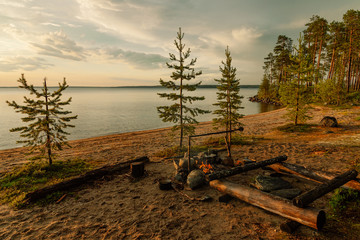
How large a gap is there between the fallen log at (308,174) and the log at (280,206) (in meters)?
3.06

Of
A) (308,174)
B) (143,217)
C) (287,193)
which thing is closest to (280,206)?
(287,193)

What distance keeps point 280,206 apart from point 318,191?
1.24m

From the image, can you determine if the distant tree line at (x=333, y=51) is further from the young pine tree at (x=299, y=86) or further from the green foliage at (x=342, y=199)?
the green foliage at (x=342, y=199)

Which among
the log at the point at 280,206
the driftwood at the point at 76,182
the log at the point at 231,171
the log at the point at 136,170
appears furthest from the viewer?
the log at the point at 136,170

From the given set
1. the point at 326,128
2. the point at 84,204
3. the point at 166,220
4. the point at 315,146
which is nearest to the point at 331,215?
the point at 166,220

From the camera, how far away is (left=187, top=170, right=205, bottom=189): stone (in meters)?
8.12

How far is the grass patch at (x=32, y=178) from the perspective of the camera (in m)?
7.74

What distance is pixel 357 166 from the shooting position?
891cm

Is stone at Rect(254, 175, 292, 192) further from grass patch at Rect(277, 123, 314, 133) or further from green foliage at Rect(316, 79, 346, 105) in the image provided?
green foliage at Rect(316, 79, 346, 105)

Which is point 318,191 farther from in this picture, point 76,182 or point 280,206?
point 76,182

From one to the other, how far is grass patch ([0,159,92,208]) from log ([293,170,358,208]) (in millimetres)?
9470

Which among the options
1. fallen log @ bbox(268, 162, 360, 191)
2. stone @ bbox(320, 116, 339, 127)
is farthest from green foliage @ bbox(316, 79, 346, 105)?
fallen log @ bbox(268, 162, 360, 191)

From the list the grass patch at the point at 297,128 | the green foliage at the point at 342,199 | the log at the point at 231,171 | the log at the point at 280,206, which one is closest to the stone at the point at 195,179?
the log at the point at 231,171

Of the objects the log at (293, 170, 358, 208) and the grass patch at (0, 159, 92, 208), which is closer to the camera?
the log at (293, 170, 358, 208)
